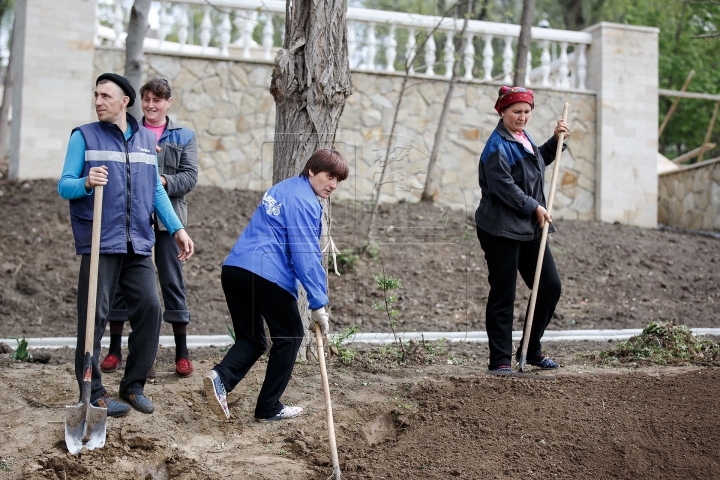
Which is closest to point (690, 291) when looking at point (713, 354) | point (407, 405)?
point (713, 354)

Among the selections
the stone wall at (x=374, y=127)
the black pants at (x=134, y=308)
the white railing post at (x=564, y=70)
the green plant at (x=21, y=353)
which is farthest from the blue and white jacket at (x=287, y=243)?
the white railing post at (x=564, y=70)

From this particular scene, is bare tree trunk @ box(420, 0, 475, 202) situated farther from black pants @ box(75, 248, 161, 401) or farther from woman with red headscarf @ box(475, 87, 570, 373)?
black pants @ box(75, 248, 161, 401)

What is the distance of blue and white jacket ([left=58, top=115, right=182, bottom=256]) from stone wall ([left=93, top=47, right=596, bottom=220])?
5940 mm

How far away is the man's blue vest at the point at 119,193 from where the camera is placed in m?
4.07

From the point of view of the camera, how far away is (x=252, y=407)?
4602mm

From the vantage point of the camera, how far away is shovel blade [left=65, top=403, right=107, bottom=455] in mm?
3824

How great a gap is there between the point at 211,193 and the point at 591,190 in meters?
6.22

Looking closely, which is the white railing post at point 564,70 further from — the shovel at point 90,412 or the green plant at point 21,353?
the shovel at point 90,412

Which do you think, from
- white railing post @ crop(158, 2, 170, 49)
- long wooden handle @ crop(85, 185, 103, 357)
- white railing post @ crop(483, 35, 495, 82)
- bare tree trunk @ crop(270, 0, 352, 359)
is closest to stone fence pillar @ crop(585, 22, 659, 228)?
white railing post @ crop(483, 35, 495, 82)

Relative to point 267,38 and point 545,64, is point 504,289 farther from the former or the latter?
point 545,64

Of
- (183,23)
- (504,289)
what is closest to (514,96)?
(504,289)

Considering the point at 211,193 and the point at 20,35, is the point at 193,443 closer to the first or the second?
Answer: the point at 211,193

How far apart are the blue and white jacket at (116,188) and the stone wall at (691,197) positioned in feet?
34.5

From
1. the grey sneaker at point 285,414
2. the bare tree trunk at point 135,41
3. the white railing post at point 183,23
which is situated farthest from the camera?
the white railing post at point 183,23
